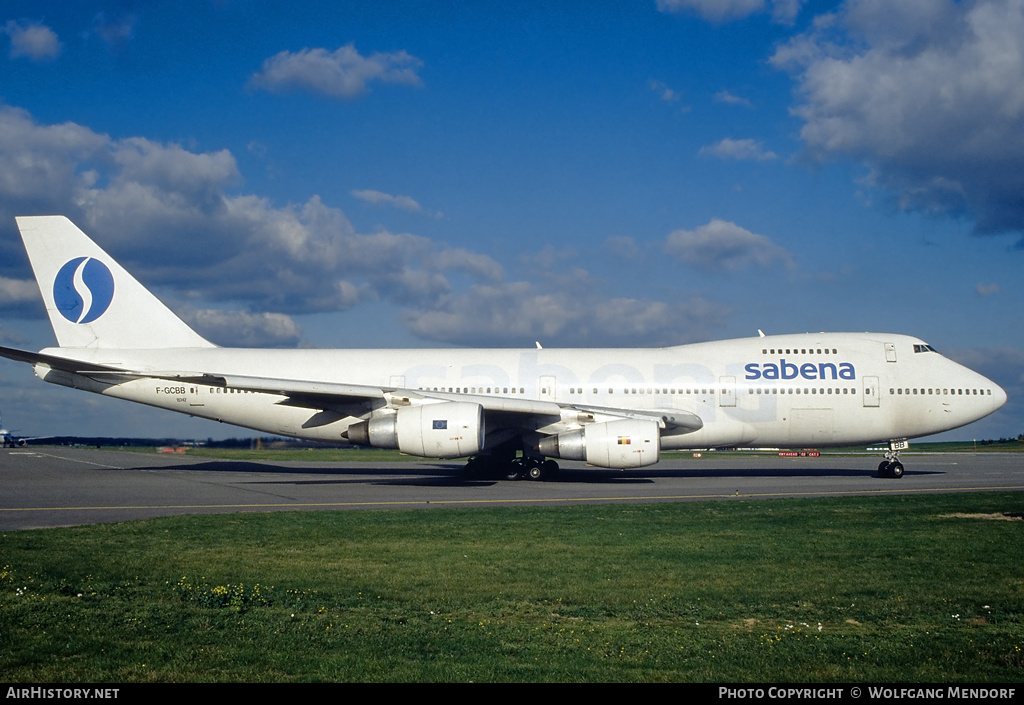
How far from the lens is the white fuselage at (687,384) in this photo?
2423cm

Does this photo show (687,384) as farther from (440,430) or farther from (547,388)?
(440,430)

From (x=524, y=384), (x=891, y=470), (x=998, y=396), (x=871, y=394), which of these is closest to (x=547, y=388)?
(x=524, y=384)

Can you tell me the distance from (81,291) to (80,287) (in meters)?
0.14

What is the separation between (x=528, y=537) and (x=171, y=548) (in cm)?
Answer: 506

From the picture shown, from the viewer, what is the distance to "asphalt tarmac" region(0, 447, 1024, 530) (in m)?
16.5

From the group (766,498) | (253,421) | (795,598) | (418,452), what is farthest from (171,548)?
(253,421)

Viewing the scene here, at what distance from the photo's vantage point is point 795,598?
7.71 meters

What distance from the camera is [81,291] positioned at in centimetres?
2577

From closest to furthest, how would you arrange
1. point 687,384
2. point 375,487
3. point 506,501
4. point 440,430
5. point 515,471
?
1. point 506,501
2. point 440,430
3. point 375,487
4. point 687,384
5. point 515,471

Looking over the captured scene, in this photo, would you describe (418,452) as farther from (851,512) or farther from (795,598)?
(795,598)

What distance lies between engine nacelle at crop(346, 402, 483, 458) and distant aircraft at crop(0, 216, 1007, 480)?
96mm

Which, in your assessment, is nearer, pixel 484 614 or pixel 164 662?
pixel 164 662

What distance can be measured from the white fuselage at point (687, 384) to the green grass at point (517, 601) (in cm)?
1121

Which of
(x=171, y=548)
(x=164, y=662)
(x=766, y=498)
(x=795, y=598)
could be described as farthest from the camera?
(x=766, y=498)
